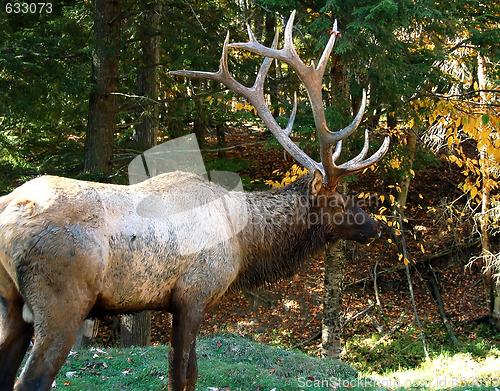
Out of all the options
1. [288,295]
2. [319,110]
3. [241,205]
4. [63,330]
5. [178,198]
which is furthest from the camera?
[288,295]

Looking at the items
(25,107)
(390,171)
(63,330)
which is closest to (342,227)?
(63,330)

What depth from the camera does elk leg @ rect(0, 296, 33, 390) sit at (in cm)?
397

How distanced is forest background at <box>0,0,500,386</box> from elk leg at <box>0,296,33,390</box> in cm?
378

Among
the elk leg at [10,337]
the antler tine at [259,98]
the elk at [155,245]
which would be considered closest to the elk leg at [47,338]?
the elk at [155,245]

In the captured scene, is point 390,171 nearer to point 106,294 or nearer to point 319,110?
point 319,110

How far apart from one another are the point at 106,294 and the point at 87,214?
0.63 m

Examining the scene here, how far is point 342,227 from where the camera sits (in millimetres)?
5586

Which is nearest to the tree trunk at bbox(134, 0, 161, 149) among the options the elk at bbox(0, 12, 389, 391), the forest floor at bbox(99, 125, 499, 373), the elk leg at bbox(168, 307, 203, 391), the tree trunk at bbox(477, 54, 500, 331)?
the forest floor at bbox(99, 125, 499, 373)

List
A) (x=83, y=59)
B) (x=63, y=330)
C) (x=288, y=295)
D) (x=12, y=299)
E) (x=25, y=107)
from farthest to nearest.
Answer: (x=288, y=295)
(x=83, y=59)
(x=25, y=107)
(x=12, y=299)
(x=63, y=330)

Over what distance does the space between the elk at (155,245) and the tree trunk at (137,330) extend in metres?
4.48

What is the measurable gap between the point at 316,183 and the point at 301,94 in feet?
18.5

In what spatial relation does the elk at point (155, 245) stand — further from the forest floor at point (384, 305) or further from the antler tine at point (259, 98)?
the forest floor at point (384, 305)

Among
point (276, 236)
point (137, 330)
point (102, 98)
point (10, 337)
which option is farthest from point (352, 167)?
point (137, 330)

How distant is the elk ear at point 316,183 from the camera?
5371 millimetres
